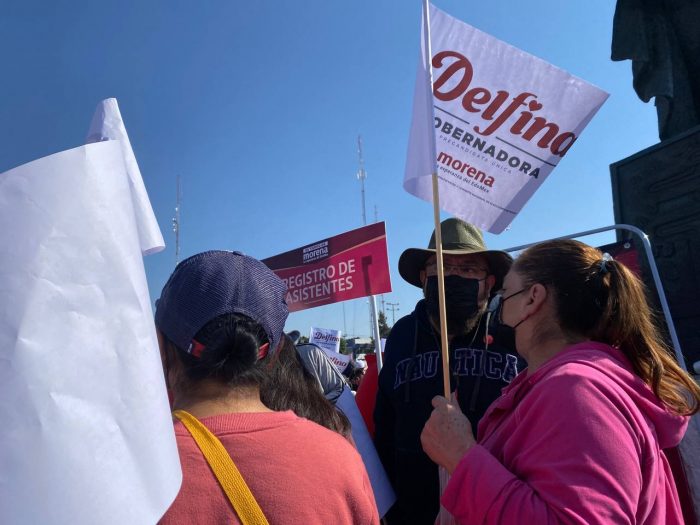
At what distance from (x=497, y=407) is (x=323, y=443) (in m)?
0.59

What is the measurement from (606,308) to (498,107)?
4.51 feet

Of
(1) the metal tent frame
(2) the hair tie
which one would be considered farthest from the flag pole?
(1) the metal tent frame

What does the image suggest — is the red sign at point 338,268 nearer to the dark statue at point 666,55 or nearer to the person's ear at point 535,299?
the dark statue at point 666,55

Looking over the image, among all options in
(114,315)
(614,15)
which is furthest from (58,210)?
(614,15)

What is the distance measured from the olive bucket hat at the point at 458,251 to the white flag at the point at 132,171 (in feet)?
4.48

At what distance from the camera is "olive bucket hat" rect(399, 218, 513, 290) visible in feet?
8.37

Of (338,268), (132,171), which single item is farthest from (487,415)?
(338,268)

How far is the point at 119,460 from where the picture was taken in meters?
0.61

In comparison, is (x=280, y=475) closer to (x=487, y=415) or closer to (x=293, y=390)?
(x=293, y=390)

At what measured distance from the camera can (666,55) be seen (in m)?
4.91

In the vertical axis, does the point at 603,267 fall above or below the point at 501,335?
above

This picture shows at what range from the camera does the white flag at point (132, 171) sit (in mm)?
1479

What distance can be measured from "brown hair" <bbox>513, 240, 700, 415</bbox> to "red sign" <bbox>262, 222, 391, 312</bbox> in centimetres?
427

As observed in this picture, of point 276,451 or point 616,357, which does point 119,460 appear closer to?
point 276,451
